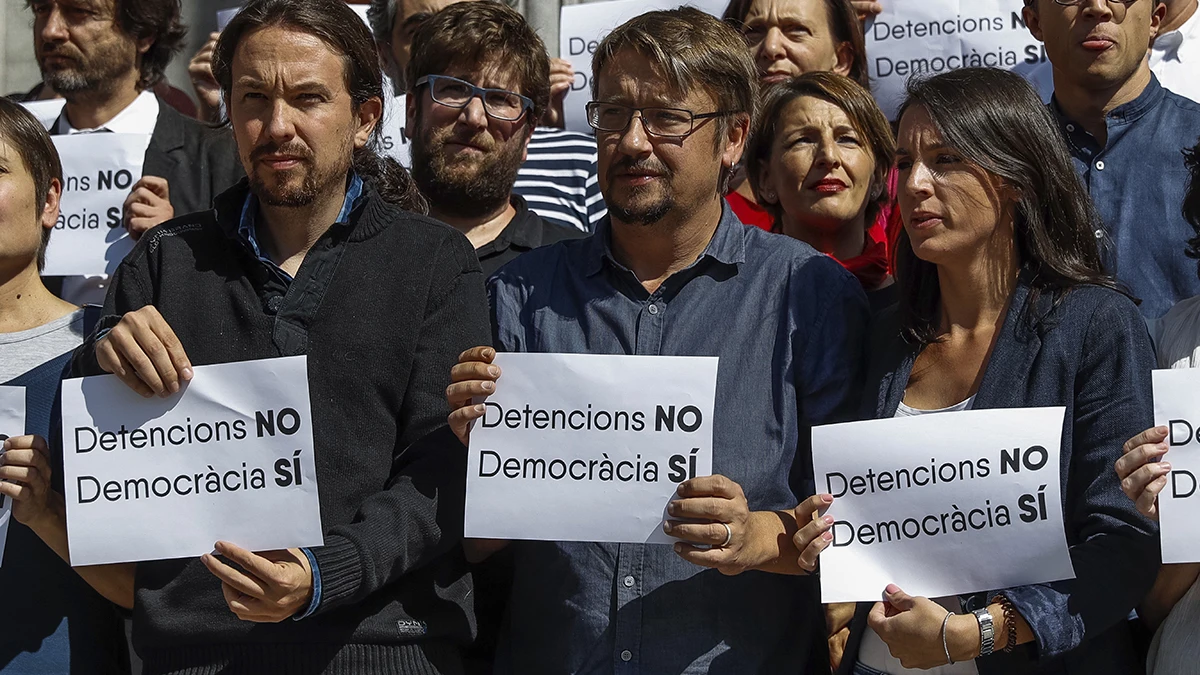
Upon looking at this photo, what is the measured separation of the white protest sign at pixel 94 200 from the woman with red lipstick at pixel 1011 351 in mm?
3025

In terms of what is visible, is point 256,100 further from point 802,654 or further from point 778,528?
point 802,654

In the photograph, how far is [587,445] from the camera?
356 cm

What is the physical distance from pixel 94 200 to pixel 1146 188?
12.1ft

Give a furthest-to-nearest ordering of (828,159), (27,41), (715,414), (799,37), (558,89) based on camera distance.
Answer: (27,41) < (558,89) < (799,37) < (828,159) < (715,414)

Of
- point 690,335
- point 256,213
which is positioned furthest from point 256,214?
point 690,335

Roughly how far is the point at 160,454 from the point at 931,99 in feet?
6.88

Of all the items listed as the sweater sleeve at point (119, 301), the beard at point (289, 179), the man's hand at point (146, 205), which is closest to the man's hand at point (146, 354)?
the sweater sleeve at point (119, 301)

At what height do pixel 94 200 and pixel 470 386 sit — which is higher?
pixel 470 386

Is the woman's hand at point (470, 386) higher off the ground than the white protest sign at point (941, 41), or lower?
lower

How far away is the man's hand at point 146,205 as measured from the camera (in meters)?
5.34

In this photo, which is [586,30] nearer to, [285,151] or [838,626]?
[285,151]

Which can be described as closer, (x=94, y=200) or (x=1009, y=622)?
(x=1009, y=622)

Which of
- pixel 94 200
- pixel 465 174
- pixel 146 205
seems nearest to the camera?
pixel 465 174

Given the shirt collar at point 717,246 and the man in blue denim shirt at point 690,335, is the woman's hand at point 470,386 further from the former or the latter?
the shirt collar at point 717,246
